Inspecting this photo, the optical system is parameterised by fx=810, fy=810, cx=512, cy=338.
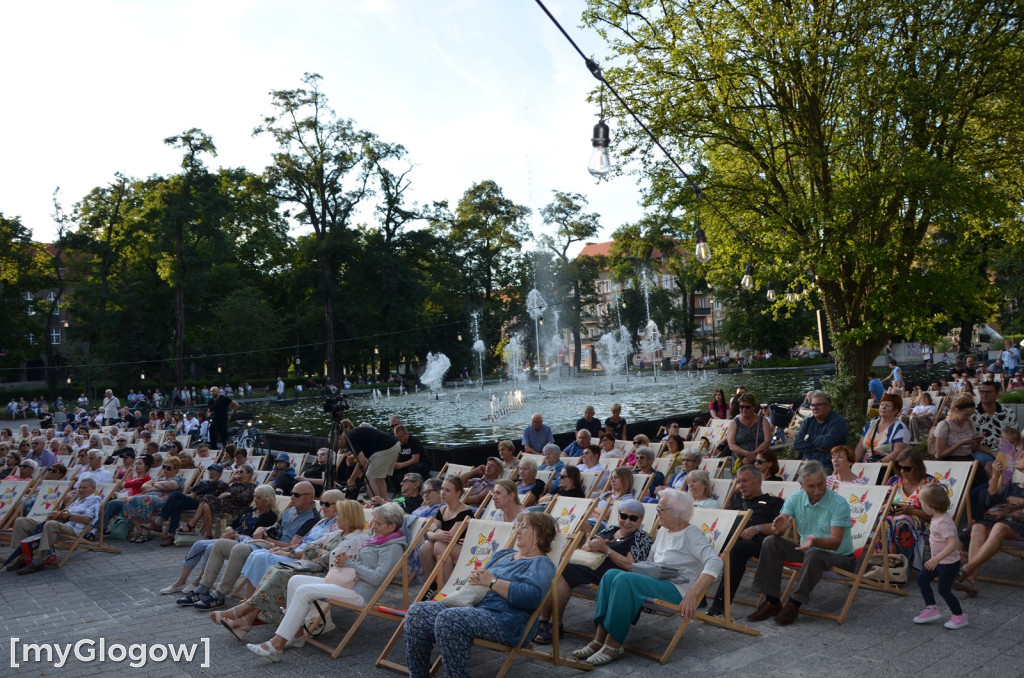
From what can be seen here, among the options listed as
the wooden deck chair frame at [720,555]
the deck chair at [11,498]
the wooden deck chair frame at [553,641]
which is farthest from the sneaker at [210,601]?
the deck chair at [11,498]

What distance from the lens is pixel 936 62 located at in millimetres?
12789

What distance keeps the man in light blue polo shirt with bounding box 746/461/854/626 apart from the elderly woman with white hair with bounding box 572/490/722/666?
0.52 meters

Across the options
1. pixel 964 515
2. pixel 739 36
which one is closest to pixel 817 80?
pixel 739 36

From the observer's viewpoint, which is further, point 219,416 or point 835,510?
point 219,416

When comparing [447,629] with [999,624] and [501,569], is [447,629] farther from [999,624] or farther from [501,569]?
[999,624]

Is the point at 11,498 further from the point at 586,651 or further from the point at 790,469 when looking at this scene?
the point at 790,469

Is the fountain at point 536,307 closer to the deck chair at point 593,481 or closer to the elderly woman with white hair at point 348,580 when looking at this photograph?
the deck chair at point 593,481

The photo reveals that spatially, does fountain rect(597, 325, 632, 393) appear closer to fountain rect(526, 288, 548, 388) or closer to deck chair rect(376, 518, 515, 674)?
fountain rect(526, 288, 548, 388)

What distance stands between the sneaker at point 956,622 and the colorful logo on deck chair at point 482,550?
3107 millimetres

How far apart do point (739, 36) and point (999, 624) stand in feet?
34.7

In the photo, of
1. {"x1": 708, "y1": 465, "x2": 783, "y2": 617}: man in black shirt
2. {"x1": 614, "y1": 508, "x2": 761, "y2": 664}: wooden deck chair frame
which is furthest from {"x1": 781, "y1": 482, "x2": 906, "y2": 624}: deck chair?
{"x1": 614, "y1": 508, "x2": 761, "y2": 664}: wooden deck chair frame

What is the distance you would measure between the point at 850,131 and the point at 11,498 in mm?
13657

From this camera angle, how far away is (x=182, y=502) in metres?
10.5

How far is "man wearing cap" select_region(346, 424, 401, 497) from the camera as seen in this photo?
1088 cm
